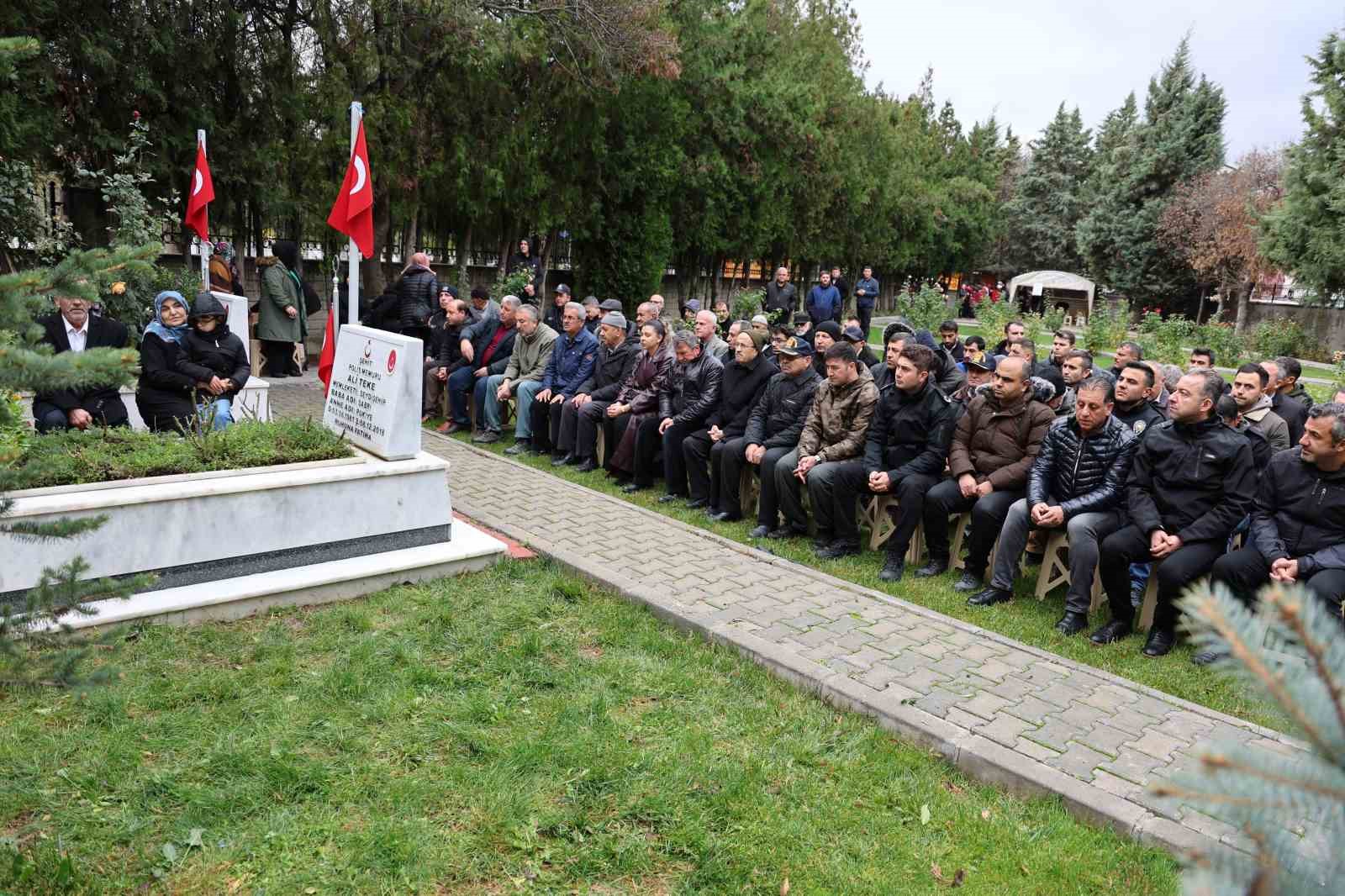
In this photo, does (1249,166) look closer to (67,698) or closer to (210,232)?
(210,232)

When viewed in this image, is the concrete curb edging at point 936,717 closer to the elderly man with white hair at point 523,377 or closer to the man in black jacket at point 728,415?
the man in black jacket at point 728,415

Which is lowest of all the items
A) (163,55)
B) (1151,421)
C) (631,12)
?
(1151,421)

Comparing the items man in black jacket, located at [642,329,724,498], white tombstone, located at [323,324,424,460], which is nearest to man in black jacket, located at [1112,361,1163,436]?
man in black jacket, located at [642,329,724,498]

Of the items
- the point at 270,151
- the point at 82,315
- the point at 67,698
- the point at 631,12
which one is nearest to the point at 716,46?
the point at 631,12

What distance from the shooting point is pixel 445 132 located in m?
16.4

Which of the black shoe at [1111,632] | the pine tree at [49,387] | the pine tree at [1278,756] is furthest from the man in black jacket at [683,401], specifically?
the pine tree at [1278,756]

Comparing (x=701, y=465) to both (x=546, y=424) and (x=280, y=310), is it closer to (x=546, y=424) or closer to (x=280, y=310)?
(x=546, y=424)

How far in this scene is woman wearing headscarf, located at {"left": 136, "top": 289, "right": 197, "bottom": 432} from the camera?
7500mm

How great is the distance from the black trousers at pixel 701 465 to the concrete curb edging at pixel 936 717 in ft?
5.76

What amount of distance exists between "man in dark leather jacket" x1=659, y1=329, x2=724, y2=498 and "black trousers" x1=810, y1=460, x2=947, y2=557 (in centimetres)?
173

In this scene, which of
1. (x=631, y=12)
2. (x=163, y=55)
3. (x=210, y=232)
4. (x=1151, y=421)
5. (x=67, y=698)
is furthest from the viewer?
(x=631, y=12)

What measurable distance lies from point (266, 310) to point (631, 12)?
27.1 feet

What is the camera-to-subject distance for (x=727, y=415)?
8.35m

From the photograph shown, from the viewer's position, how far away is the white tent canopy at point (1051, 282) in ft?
146
